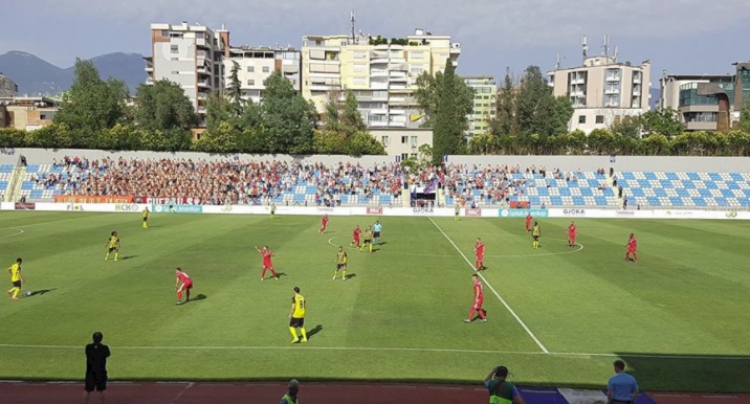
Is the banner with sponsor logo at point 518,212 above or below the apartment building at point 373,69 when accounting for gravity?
below

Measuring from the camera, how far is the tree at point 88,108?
7334cm

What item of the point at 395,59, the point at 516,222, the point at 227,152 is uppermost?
the point at 395,59

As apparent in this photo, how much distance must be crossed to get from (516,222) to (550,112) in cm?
4378

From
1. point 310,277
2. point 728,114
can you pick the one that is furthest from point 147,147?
point 728,114

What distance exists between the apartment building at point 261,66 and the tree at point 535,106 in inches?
1801

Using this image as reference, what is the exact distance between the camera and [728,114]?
102 meters

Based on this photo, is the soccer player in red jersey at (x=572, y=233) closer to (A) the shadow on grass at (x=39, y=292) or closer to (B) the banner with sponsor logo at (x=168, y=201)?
(A) the shadow on grass at (x=39, y=292)

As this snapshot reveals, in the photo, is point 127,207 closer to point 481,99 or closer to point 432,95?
point 432,95

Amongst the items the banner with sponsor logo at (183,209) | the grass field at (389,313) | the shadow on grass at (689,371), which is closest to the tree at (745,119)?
the grass field at (389,313)

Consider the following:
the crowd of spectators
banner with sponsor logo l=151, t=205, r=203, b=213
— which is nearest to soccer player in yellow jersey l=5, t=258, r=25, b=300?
banner with sponsor logo l=151, t=205, r=203, b=213

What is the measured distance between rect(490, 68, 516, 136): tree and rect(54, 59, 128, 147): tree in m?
→ 59.6

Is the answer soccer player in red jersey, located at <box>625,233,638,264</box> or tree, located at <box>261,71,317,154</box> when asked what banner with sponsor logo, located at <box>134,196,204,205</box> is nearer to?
tree, located at <box>261,71,317,154</box>

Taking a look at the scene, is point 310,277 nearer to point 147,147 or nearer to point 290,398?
point 290,398

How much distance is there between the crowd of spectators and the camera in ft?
213
